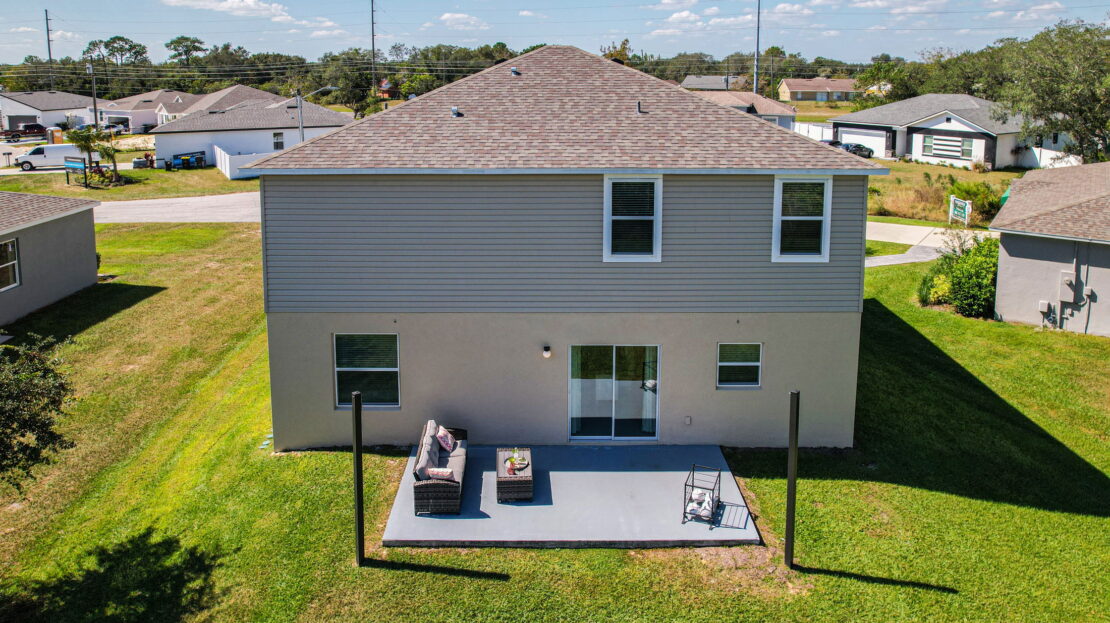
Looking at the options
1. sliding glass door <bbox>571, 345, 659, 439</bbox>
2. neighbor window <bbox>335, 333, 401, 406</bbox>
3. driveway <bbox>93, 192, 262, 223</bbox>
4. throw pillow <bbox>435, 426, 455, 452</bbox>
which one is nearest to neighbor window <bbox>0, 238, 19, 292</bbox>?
neighbor window <bbox>335, 333, 401, 406</bbox>

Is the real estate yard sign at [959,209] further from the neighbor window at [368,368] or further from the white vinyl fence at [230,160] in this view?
the white vinyl fence at [230,160]

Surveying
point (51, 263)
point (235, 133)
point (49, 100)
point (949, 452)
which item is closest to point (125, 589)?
point (949, 452)

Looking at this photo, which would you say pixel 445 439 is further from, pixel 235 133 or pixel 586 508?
pixel 235 133

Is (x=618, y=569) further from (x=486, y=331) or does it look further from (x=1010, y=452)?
(x=1010, y=452)

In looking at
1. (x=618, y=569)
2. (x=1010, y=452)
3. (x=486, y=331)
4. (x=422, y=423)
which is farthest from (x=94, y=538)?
(x=1010, y=452)

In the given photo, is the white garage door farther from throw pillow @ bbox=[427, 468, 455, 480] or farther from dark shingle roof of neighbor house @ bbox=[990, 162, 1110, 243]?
throw pillow @ bbox=[427, 468, 455, 480]

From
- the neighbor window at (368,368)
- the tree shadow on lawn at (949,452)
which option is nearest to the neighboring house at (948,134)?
the tree shadow on lawn at (949,452)

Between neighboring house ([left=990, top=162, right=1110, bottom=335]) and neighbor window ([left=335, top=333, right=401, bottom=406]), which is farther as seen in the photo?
neighboring house ([left=990, top=162, right=1110, bottom=335])
